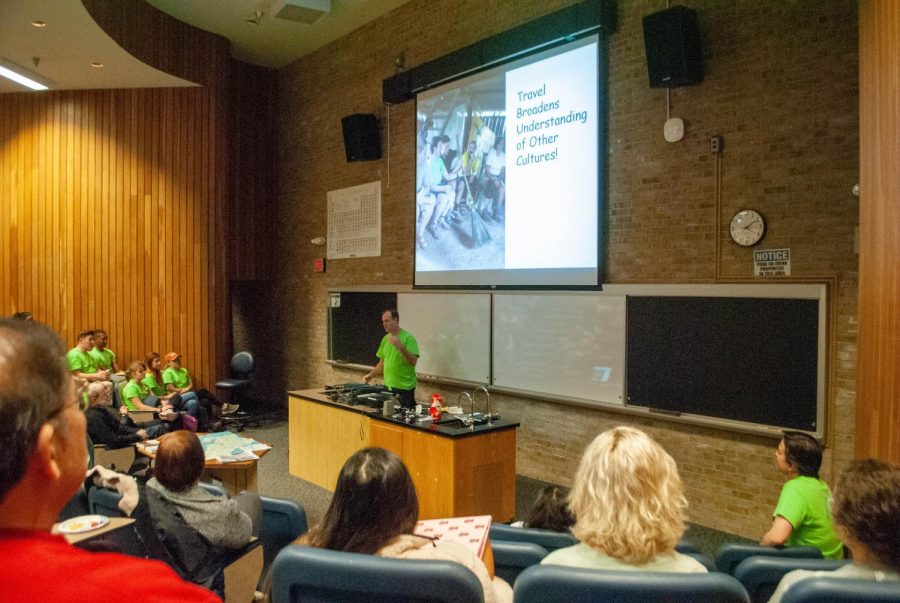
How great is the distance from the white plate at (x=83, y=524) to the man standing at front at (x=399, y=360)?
3578 mm

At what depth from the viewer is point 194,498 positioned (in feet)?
8.59

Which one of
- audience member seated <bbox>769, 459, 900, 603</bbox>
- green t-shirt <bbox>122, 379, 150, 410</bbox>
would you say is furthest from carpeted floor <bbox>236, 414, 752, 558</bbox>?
audience member seated <bbox>769, 459, 900, 603</bbox>

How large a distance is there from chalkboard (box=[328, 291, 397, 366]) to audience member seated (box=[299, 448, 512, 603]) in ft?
18.9

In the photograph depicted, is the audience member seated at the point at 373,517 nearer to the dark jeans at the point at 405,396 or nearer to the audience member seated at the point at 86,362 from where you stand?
the dark jeans at the point at 405,396

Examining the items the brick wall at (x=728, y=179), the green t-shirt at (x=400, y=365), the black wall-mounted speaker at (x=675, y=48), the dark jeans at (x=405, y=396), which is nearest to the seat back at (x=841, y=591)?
the brick wall at (x=728, y=179)

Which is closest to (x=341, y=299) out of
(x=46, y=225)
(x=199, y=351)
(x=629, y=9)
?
(x=199, y=351)

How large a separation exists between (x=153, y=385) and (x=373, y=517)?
21.7 ft

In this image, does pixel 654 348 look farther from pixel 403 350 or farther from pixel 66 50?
pixel 66 50

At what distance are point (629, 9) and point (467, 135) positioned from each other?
6.40 feet

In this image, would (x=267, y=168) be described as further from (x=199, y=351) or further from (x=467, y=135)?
(x=467, y=135)

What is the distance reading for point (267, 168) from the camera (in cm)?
961

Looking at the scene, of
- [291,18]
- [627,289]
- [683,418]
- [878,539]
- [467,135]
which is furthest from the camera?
[291,18]

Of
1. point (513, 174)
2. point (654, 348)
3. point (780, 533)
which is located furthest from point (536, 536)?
point (513, 174)

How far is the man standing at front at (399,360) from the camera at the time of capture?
19.9ft
